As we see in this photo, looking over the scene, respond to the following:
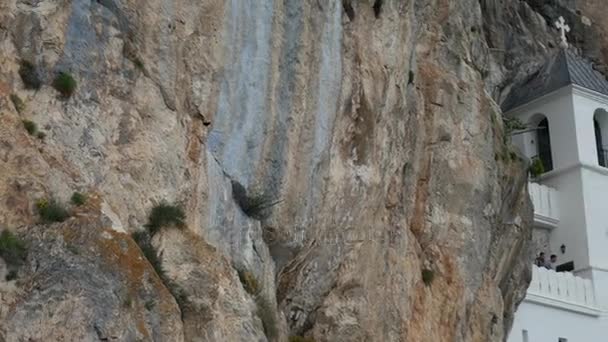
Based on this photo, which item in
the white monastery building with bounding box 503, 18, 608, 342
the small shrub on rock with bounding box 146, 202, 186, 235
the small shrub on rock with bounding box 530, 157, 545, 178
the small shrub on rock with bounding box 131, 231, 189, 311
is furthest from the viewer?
the small shrub on rock with bounding box 530, 157, 545, 178

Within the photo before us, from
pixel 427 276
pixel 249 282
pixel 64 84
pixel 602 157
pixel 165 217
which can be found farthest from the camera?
pixel 602 157

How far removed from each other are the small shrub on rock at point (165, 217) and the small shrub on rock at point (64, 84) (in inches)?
74.8

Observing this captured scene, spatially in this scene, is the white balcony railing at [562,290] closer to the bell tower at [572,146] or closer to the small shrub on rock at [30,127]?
the bell tower at [572,146]

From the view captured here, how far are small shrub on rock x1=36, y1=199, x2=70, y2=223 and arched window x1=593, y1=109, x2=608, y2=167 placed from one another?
21.8 metres

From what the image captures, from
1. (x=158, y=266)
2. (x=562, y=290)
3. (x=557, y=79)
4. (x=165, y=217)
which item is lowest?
(x=158, y=266)

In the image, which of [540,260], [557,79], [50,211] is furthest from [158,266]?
[557,79]

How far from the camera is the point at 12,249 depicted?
14.1m

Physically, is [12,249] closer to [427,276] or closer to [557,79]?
[427,276]

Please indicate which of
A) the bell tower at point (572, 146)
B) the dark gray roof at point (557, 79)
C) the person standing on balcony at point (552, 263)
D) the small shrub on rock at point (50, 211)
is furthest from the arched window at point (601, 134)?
the small shrub on rock at point (50, 211)

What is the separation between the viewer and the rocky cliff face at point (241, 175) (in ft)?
48.3

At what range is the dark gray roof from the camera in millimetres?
34312

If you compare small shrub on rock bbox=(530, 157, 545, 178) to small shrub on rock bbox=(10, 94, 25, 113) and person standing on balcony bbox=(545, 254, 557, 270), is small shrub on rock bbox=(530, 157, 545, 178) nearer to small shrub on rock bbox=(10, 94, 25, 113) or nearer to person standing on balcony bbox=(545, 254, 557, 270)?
person standing on balcony bbox=(545, 254, 557, 270)

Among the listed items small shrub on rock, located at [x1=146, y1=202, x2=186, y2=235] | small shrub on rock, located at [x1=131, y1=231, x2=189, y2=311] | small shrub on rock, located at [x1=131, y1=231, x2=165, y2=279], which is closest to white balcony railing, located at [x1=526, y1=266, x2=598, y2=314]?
small shrub on rock, located at [x1=146, y1=202, x2=186, y2=235]

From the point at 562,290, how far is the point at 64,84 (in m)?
17.8
